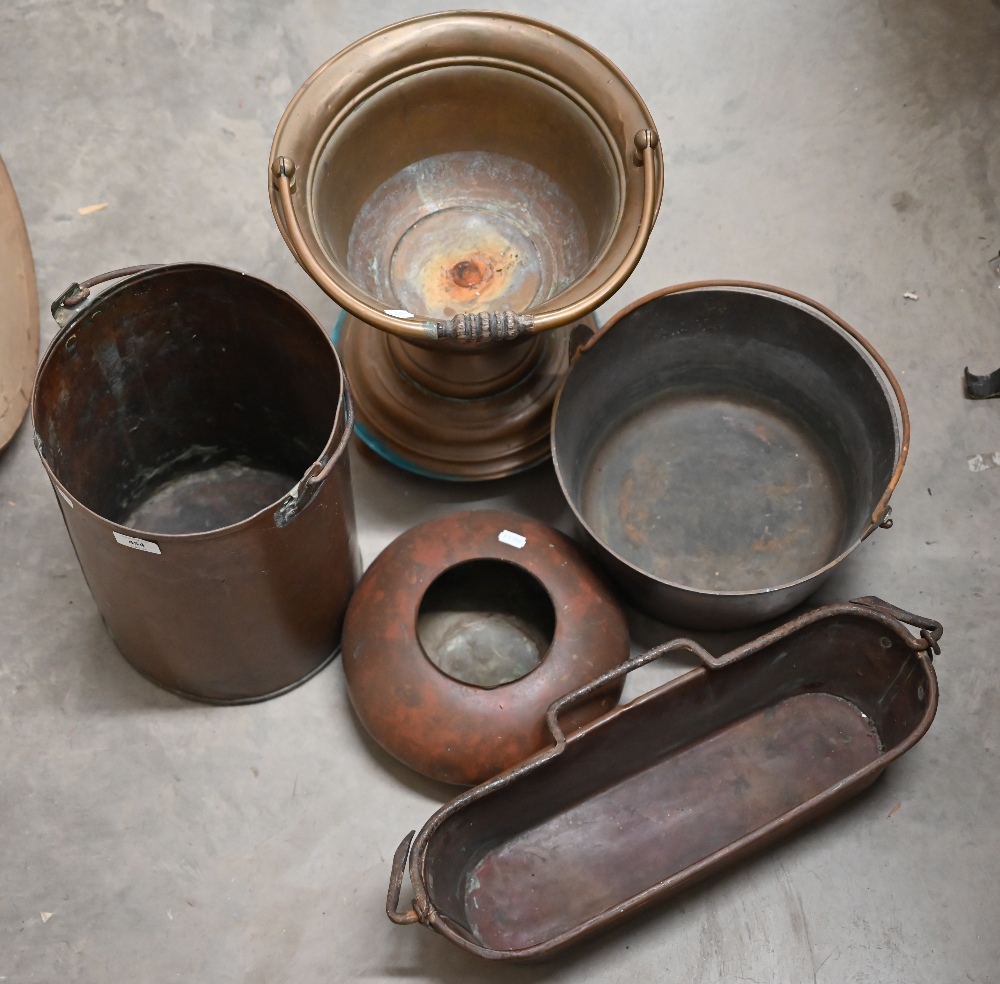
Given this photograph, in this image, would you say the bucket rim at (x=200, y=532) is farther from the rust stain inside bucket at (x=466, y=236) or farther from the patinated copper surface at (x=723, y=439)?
the patinated copper surface at (x=723, y=439)

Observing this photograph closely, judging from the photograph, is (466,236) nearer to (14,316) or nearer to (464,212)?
(464,212)

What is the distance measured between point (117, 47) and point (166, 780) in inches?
89.9

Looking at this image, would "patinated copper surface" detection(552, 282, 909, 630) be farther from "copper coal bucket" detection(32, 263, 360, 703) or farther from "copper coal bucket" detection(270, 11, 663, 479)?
"copper coal bucket" detection(32, 263, 360, 703)

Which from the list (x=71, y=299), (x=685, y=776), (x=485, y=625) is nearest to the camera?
(x=71, y=299)

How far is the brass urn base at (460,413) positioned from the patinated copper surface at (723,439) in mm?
148

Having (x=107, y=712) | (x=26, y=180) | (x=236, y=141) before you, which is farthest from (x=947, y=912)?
(x=26, y=180)

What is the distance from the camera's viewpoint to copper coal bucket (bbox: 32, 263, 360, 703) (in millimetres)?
2064

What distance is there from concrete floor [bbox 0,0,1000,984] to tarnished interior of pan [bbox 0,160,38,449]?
0.09 m

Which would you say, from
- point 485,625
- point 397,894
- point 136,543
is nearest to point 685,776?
point 485,625

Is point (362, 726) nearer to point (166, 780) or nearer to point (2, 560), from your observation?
point (166, 780)

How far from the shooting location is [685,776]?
2508mm

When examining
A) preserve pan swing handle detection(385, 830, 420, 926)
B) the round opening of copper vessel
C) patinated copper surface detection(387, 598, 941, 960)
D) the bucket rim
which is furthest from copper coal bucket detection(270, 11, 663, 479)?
preserve pan swing handle detection(385, 830, 420, 926)

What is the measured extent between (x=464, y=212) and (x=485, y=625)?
109cm

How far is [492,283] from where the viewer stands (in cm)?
271
